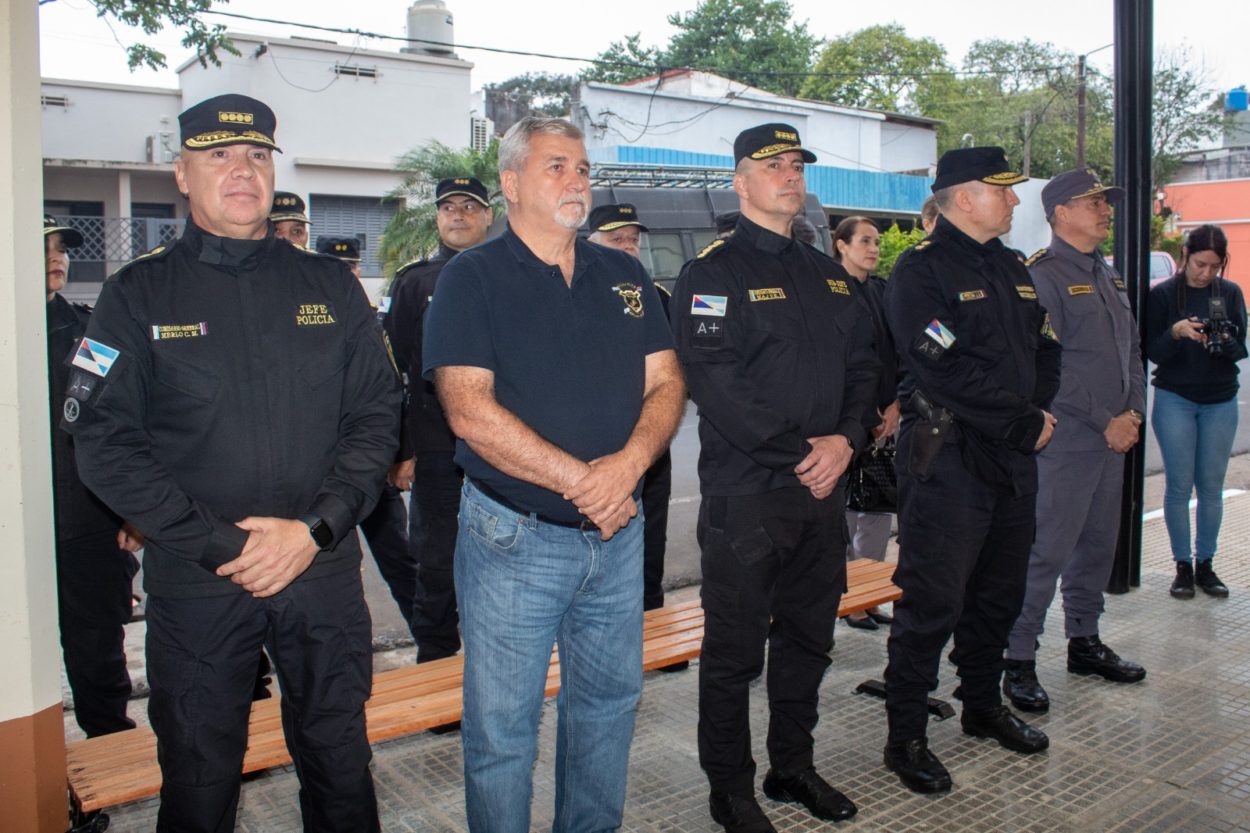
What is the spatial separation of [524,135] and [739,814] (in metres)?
2.27

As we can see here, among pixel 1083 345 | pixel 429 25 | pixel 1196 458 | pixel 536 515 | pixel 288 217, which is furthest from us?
pixel 429 25

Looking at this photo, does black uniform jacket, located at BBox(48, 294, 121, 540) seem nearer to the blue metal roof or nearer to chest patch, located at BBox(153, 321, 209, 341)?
chest patch, located at BBox(153, 321, 209, 341)

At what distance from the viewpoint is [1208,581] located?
6223 mm

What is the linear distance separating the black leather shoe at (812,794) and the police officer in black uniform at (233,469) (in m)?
A: 1.50

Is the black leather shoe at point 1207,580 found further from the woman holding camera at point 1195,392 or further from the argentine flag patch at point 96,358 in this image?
the argentine flag patch at point 96,358

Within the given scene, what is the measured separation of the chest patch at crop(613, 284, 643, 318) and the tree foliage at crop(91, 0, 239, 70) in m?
6.57

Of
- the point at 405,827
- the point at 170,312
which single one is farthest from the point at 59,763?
the point at 170,312

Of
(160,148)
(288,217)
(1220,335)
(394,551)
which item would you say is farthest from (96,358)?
(160,148)

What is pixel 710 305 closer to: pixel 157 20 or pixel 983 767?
pixel 983 767

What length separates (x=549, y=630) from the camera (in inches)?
119

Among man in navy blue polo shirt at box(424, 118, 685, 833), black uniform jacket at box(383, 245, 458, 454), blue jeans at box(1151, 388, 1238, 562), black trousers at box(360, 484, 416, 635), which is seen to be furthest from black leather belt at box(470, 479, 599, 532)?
blue jeans at box(1151, 388, 1238, 562)

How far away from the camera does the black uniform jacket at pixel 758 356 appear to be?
3.54 metres

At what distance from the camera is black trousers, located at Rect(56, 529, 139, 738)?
12.4 ft

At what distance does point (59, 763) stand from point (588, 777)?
150 cm
